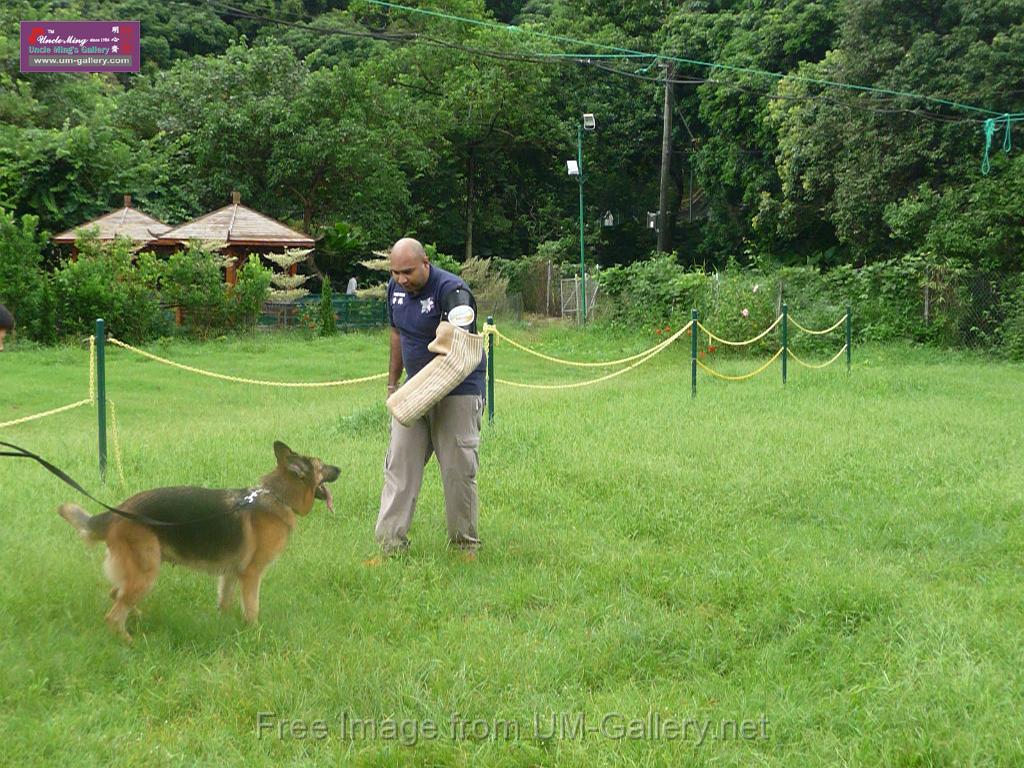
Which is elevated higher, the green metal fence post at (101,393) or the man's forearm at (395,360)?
the man's forearm at (395,360)

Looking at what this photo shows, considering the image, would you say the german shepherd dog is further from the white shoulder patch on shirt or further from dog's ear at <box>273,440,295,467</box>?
the white shoulder patch on shirt

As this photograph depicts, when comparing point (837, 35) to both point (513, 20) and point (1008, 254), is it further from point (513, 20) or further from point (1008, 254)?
point (513, 20)

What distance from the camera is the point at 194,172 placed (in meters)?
32.0

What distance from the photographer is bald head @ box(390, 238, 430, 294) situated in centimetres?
548

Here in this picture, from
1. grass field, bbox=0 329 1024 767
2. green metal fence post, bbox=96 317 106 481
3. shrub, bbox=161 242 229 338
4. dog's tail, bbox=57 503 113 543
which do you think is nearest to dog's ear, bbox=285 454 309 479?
grass field, bbox=0 329 1024 767

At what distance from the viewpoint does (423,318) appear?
565cm

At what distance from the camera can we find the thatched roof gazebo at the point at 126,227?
24750 millimetres

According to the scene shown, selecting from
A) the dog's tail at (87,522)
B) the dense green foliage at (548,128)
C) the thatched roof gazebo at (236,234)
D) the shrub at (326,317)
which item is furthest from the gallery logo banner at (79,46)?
the dog's tail at (87,522)

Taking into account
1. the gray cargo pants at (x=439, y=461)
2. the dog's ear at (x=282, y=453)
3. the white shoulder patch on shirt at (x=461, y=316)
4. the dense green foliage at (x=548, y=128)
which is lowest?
the gray cargo pants at (x=439, y=461)

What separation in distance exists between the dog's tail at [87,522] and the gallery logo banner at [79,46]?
30.8 meters

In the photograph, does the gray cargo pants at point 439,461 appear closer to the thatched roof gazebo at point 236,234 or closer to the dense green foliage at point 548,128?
the dense green foliage at point 548,128

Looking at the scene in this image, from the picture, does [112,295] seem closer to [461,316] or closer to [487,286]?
[487,286]

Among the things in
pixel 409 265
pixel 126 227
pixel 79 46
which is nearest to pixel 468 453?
pixel 409 265

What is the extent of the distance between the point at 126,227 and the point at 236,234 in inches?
103
